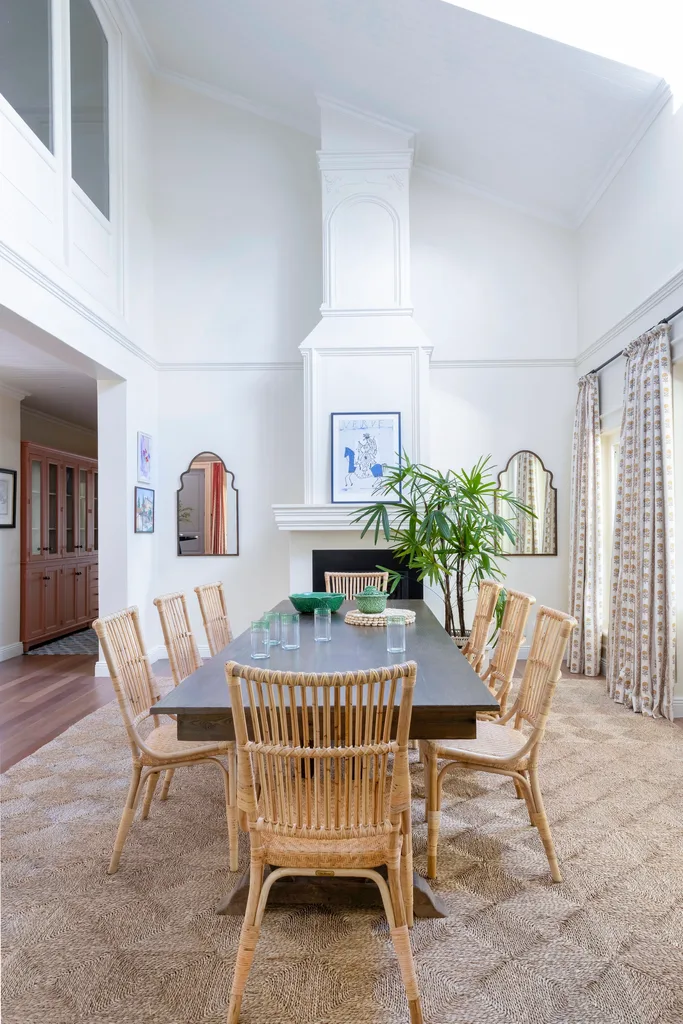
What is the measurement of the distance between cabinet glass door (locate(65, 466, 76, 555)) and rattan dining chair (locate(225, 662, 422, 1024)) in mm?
6541

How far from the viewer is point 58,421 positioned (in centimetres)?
826

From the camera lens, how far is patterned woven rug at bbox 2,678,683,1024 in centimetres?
158

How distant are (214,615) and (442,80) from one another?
13.4 ft

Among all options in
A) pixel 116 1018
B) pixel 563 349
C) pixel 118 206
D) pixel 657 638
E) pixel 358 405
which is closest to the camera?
pixel 116 1018

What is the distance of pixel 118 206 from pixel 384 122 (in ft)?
7.62

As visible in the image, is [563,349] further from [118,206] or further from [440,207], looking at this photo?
[118,206]

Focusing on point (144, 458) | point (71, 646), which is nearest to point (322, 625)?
point (144, 458)

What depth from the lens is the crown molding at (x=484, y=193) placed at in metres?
5.70

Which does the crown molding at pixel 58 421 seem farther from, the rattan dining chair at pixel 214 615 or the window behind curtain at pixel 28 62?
the rattan dining chair at pixel 214 615

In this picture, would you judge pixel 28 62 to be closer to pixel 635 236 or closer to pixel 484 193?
pixel 484 193

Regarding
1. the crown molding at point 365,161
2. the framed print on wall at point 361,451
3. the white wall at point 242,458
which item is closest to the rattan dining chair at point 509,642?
the framed print on wall at point 361,451

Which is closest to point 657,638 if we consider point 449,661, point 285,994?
point 449,661

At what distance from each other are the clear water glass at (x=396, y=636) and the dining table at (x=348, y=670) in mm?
25

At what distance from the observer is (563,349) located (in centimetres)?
575
